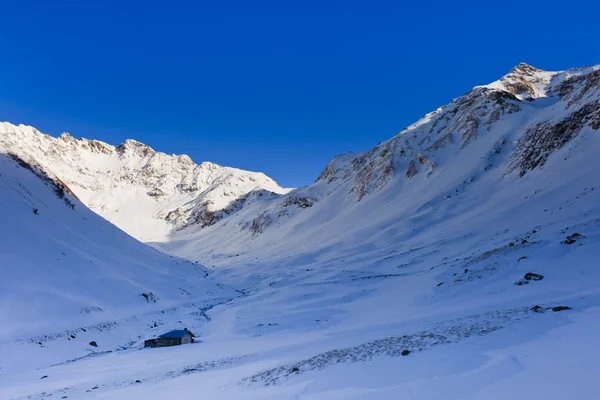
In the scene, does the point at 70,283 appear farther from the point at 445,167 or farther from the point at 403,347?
the point at 445,167

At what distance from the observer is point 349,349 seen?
17.3m

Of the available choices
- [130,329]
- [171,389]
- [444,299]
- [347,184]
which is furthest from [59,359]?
[347,184]

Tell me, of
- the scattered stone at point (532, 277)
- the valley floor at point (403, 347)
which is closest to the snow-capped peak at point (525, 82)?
the valley floor at point (403, 347)

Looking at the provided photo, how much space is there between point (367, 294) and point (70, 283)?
110 feet

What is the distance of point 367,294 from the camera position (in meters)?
43.5

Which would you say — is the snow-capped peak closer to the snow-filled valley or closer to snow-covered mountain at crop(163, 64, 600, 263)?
snow-covered mountain at crop(163, 64, 600, 263)

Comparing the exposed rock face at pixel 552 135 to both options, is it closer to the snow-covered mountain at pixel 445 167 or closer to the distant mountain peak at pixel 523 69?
the snow-covered mountain at pixel 445 167

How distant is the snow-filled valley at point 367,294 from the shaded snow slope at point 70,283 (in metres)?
0.25

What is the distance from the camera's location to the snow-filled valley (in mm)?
12305

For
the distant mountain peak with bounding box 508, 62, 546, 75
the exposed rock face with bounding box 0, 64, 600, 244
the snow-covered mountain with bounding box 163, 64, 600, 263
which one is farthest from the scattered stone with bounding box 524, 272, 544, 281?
the distant mountain peak with bounding box 508, 62, 546, 75

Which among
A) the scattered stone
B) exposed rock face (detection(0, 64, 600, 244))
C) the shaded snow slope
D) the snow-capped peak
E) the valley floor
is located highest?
the snow-capped peak

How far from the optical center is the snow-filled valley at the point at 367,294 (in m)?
12.3

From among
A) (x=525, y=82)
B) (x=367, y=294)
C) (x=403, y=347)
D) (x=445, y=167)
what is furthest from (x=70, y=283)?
(x=525, y=82)

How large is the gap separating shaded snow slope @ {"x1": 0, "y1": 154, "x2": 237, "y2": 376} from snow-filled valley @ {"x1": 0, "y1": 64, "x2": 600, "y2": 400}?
0.25m
